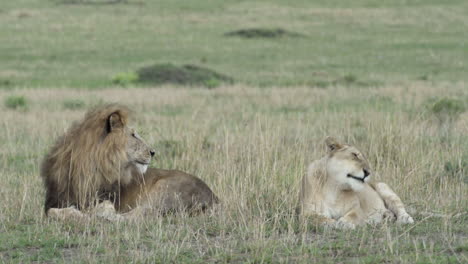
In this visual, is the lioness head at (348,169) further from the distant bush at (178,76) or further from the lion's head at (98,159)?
the distant bush at (178,76)

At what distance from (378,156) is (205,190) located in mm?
3201

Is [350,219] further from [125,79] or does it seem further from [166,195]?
[125,79]

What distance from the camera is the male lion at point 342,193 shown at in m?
6.95

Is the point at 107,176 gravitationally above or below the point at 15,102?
above

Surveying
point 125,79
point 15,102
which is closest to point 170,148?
point 15,102

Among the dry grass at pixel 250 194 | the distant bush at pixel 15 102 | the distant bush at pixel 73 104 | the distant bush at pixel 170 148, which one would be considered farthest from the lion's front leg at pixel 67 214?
the distant bush at pixel 15 102

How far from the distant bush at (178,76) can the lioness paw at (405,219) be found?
646 inches

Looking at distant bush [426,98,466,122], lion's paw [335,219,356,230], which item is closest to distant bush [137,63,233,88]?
distant bush [426,98,466,122]

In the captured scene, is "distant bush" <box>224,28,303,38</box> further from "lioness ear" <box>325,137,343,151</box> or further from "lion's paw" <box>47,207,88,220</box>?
"lion's paw" <box>47,207,88,220</box>

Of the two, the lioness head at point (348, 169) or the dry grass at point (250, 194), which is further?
the lioness head at point (348, 169)

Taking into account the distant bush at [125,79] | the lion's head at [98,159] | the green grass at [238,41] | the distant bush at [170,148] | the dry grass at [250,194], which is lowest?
the green grass at [238,41]

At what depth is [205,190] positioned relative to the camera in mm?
7719

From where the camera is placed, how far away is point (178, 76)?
2416cm

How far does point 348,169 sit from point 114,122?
2.02 meters
